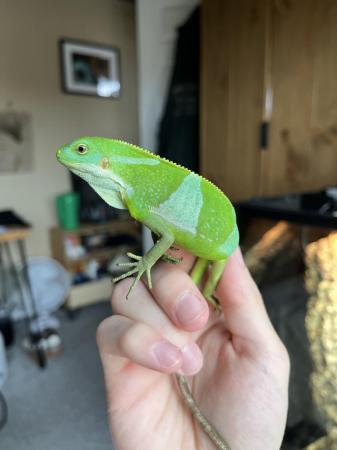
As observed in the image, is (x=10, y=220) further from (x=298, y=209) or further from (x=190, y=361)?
(x=190, y=361)

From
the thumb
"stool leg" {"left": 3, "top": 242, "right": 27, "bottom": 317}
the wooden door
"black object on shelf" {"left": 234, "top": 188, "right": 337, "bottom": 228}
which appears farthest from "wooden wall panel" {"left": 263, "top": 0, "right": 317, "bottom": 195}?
"stool leg" {"left": 3, "top": 242, "right": 27, "bottom": 317}

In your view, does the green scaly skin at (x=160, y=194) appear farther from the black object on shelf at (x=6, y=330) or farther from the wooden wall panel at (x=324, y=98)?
the black object on shelf at (x=6, y=330)

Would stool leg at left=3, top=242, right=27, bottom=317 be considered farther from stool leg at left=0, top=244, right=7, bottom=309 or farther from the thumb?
the thumb

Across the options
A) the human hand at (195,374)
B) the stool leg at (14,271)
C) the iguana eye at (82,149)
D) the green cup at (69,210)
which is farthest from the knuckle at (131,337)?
the stool leg at (14,271)

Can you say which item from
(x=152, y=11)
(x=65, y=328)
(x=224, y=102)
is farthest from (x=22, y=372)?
(x=152, y=11)

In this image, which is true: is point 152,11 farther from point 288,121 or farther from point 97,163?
point 97,163
